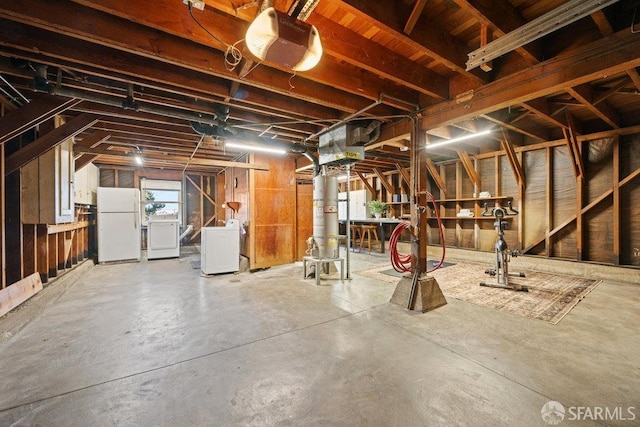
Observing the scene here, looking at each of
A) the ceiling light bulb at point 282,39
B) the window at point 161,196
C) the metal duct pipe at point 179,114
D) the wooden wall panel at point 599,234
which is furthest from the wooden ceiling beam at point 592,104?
the window at point 161,196

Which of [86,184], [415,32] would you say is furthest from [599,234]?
[86,184]

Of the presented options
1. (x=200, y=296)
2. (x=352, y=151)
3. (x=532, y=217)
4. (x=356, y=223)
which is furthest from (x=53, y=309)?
(x=532, y=217)

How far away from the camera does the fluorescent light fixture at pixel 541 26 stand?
1586mm

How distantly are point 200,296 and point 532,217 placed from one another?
22.5 feet

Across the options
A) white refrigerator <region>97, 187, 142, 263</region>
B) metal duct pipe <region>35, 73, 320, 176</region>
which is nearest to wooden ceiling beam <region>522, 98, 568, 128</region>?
metal duct pipe <region>35, 73, 320, 176</region>

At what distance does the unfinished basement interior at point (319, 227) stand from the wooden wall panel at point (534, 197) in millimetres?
42

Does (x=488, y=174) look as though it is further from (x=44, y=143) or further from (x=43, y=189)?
(x=43, y=189)

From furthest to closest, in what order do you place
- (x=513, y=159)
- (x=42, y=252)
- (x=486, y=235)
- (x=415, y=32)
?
(x=486, y=235)
(x=513, y=159)
(x=42, y=252)
(x=415, y=32)

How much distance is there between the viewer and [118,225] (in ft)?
20.3

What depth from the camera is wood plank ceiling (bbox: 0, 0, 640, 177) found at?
1841 mm

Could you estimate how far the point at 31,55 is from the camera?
2221 millimetres

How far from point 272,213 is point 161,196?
16.0ft

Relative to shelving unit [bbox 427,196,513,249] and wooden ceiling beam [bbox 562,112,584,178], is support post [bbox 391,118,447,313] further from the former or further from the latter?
shelving unit [bbox 427,196,513,249]

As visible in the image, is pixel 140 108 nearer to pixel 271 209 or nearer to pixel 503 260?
pixel 271 209
